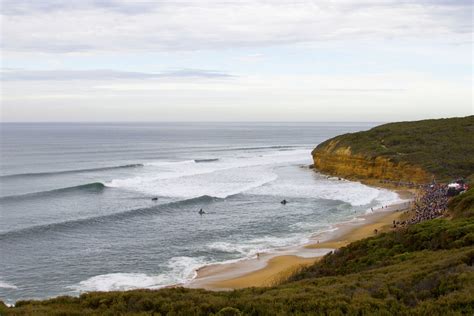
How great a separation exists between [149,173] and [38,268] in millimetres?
40096

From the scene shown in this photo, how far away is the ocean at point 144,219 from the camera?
25000mm

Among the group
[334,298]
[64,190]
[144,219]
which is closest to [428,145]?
[144,219]

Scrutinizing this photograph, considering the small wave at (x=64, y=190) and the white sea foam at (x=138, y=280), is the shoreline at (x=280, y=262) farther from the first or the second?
the small wave at (x=64, y=190)

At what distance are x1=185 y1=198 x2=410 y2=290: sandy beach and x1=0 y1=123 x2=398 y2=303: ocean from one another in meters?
1.00

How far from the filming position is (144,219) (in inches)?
1473

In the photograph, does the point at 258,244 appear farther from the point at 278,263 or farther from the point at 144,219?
the point at 144,219

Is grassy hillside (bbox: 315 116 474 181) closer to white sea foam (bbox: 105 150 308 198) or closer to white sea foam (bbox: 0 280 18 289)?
white sea foam (bbox: 105 150 308 198)

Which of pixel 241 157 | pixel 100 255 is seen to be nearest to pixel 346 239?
pixel 100 255

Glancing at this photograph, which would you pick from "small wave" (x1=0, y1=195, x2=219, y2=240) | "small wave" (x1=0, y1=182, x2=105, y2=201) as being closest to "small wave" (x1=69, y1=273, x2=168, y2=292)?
"small wave" (x1=0, y1=195, x2=219, y2=240)

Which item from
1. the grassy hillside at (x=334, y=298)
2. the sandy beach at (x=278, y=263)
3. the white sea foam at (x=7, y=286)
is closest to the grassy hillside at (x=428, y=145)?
the sandy beach at (x=278, y=263)

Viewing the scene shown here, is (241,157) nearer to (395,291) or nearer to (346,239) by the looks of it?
(346,239)

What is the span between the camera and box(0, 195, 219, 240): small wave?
32750 mm

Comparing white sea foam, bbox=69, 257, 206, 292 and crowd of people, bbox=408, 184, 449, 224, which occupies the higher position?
crowd of people, bbox=408, 184, 449, 224

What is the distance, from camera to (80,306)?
12.5m
